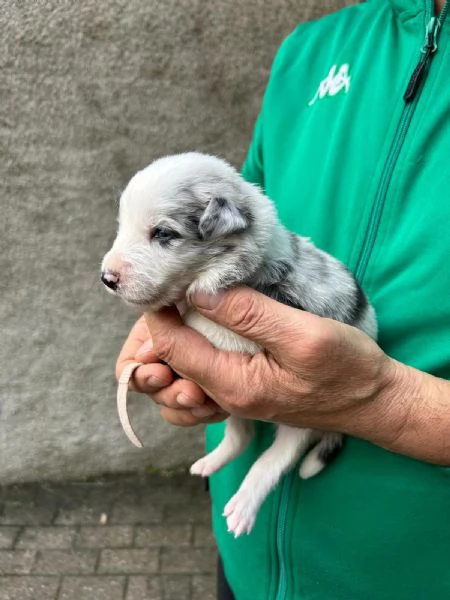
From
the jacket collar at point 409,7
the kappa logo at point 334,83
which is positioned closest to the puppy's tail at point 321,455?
the kappa logo at point 334,83

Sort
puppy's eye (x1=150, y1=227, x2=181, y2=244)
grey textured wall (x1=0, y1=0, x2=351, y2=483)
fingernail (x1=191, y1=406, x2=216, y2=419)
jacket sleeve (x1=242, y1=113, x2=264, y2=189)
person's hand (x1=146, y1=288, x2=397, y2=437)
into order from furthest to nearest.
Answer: grey textured wall (x1=0, y1=0, x2=351, y2=483)
jacket sleeve (x1=242, y1=113, x2=264, y2=189)
fingernail (x1=191, y1=406, x2=216, y2=419)
puppy's eye (x1=150, y1=227, x2=181, y2=244)
person's hand (x1=146, y1=288, x2=397, y2=437)

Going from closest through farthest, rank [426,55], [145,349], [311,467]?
1. [426,55]
2. [311,467]
3. [145,349]

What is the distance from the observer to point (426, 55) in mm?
1617

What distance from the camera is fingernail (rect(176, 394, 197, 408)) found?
1.80m

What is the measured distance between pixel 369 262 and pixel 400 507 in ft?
2.28

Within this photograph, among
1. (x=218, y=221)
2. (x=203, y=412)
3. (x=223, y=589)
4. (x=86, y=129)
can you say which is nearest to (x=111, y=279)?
(x=218, y=221)

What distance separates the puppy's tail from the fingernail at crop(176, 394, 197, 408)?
39cm

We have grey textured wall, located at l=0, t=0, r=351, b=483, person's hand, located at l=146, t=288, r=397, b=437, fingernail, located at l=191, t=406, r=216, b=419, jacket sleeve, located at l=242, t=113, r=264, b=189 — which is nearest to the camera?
person's hand, located at l=146, t=288, r=397, b=437

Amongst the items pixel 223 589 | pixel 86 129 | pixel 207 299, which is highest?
pixel 207 299

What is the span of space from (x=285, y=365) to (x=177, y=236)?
1.45ft

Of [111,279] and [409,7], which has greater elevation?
[409,7]

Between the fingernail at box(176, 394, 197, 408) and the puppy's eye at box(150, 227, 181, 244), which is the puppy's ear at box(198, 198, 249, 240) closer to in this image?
the puppy's eye at box(150, 227, 181, 244)

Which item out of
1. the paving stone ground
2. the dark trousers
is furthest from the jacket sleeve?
the paving stone ground

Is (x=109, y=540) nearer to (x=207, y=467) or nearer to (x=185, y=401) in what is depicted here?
(x=207, y=467)
